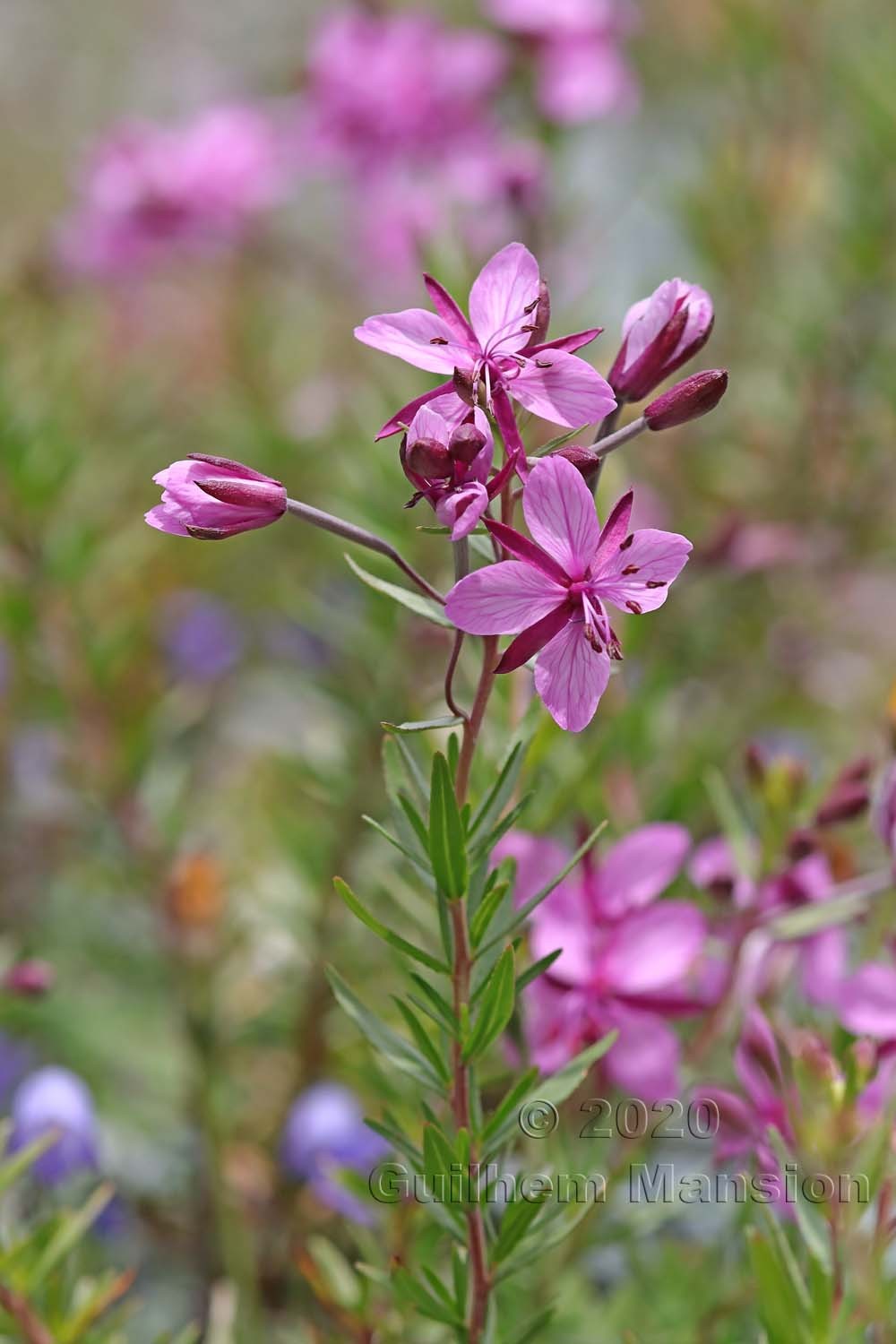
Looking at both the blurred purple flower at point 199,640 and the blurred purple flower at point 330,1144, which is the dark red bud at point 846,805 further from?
the blurred purple flower at point 199,640

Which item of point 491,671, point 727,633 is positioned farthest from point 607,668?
point 727,633

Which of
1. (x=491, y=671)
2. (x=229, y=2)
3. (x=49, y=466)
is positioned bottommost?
(x=491, y=671)

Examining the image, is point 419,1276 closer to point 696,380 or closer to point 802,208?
point 696,380

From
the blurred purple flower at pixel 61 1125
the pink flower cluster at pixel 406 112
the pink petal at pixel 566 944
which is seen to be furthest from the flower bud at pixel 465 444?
the pink flower cluster at pixel 406 112

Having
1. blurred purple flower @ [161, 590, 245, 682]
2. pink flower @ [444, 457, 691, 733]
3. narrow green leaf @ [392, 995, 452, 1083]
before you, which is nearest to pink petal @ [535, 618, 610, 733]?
pink flower @ [444, 457, 691, 733]

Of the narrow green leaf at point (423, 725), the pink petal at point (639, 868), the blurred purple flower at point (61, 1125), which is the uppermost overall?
the narrow green leaf at point (423, 725)

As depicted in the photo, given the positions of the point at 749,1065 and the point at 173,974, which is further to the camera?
the point at 173,974
